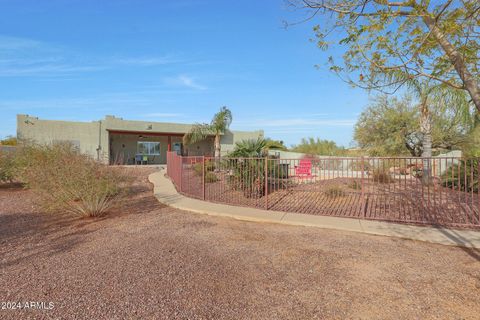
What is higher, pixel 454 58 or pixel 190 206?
pixel 454 58

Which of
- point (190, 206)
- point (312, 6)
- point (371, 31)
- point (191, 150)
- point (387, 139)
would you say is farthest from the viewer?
point (191, 150)

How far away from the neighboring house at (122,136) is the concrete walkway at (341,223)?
13.7 metres

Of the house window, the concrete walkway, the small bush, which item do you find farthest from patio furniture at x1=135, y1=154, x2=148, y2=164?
the concrete walkway

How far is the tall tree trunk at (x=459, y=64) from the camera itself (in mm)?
3293

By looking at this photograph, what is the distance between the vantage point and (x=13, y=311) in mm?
2842

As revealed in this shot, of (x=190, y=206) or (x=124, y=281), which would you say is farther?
(x=190, y=206)

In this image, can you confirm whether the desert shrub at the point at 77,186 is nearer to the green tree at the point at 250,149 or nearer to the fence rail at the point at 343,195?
the fence rail at the point at 343,195

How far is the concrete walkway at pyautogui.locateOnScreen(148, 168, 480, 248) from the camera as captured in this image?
525cm

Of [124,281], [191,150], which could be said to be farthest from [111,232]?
[191,150]

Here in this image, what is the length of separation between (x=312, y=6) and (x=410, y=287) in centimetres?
437

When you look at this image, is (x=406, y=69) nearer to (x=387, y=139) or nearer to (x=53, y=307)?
(x=53, y=307)

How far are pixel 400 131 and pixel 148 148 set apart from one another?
22.8 meters

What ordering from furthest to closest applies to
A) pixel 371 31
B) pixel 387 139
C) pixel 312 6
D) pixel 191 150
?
pixel 191 150 < pixel 387 139 < pixel 312 6 < pixel 371 31

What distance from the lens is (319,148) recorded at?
89.9ft
